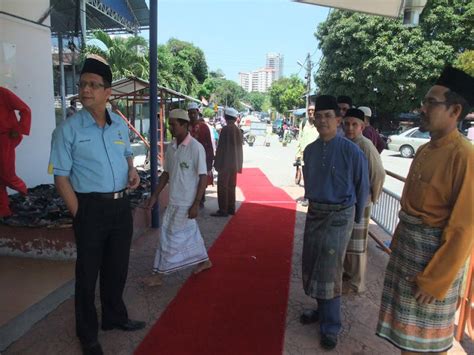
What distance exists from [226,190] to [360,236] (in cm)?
319

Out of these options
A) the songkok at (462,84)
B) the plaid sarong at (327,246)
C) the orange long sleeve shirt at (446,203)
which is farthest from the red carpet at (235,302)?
the songkok at (462,84)

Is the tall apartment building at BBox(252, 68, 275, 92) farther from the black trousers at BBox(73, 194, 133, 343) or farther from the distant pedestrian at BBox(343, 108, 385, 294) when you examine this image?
the black trousers at BBox(73, 194, 133, 343)

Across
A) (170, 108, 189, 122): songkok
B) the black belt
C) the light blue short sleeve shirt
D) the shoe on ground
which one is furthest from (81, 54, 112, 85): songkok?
the shoe on ground

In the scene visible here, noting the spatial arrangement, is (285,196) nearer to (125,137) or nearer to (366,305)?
(366,305)

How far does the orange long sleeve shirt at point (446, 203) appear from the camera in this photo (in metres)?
1.84

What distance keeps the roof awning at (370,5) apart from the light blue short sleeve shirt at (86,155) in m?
2.77

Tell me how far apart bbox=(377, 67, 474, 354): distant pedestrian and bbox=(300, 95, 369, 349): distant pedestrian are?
0.62m

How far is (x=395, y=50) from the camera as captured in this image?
21.6 meters

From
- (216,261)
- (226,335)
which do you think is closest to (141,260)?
(216,261)

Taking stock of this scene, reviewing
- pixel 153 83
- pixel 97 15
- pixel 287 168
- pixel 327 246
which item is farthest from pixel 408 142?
pixel 97 15

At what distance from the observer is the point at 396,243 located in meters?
2.24

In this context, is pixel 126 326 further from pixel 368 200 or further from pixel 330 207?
pixel 368 200

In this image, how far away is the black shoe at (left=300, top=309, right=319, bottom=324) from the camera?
3193mm

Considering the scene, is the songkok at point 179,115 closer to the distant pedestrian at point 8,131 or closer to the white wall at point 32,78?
the distant pedestrian at point 8,131
